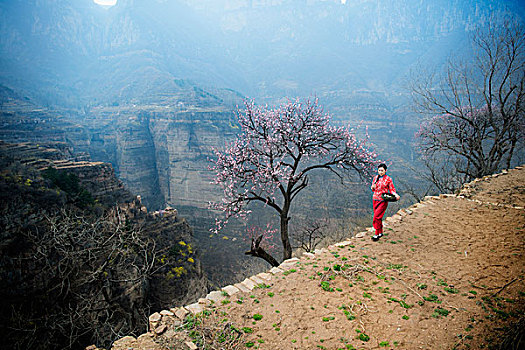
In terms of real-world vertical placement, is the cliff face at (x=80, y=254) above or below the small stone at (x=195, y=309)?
below

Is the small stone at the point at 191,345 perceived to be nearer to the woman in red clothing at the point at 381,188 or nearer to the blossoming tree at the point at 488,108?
the woman in red clothing at the point at 381,188

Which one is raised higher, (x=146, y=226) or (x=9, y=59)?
(x=9, y=59)

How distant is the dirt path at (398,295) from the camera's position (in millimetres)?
3715

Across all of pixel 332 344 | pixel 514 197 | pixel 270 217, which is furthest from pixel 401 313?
pixel 270 217

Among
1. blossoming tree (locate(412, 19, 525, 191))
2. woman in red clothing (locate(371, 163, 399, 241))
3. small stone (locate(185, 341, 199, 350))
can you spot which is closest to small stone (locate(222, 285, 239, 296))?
small stone (locate(185, 341, 199, 350))

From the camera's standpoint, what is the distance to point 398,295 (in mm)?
4547

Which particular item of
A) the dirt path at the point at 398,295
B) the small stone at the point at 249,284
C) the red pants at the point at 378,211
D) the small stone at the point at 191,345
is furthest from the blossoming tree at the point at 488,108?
the small stone at the point at 191,345

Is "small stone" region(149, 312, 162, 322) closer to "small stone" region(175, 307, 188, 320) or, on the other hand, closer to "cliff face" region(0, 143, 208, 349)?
"small stone" region(175, 307, 188, 320)

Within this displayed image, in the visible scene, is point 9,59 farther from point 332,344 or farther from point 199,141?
point 332,344

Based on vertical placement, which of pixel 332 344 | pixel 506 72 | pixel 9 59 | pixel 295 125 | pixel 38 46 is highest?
pixel 38 46

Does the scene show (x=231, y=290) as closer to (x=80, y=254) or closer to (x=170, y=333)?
(x=170, y=333)

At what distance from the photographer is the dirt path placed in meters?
3.71

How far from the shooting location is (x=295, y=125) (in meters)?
10.1

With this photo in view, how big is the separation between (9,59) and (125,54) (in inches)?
1552
